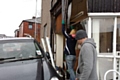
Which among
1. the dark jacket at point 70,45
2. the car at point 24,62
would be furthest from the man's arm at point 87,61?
the dark jacket at point 70,45

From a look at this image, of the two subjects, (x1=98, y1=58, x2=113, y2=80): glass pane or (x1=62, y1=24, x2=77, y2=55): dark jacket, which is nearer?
(x1=98, y1=58, x2=113, y2=80): glass pane

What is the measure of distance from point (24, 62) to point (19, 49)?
26.0 inches

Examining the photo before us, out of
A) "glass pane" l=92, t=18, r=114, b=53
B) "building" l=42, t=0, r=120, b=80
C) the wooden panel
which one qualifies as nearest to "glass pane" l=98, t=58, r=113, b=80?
"building" l=42, t=0, r=120, b=80

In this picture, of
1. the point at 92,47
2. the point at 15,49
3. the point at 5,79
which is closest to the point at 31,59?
the point at 15,49

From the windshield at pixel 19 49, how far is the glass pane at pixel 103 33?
1889mm

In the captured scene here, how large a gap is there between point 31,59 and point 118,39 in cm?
270

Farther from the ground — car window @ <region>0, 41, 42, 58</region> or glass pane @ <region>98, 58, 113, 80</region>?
car window @ <region>0, 41, 42, 58</region>

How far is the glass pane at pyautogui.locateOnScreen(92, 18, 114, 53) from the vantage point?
19.9ft

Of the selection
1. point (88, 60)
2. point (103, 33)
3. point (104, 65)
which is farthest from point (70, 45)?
point (88, 60)

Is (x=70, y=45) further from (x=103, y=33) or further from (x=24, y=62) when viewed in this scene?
(x=24, y=62)

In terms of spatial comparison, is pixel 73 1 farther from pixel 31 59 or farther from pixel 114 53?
pixel 31 59

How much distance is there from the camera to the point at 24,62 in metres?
4.64

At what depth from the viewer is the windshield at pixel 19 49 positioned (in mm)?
5039

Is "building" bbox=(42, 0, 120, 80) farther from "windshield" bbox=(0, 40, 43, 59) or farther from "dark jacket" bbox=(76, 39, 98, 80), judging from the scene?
"dark jacket" bbox=(76, 39, 98, 80)
